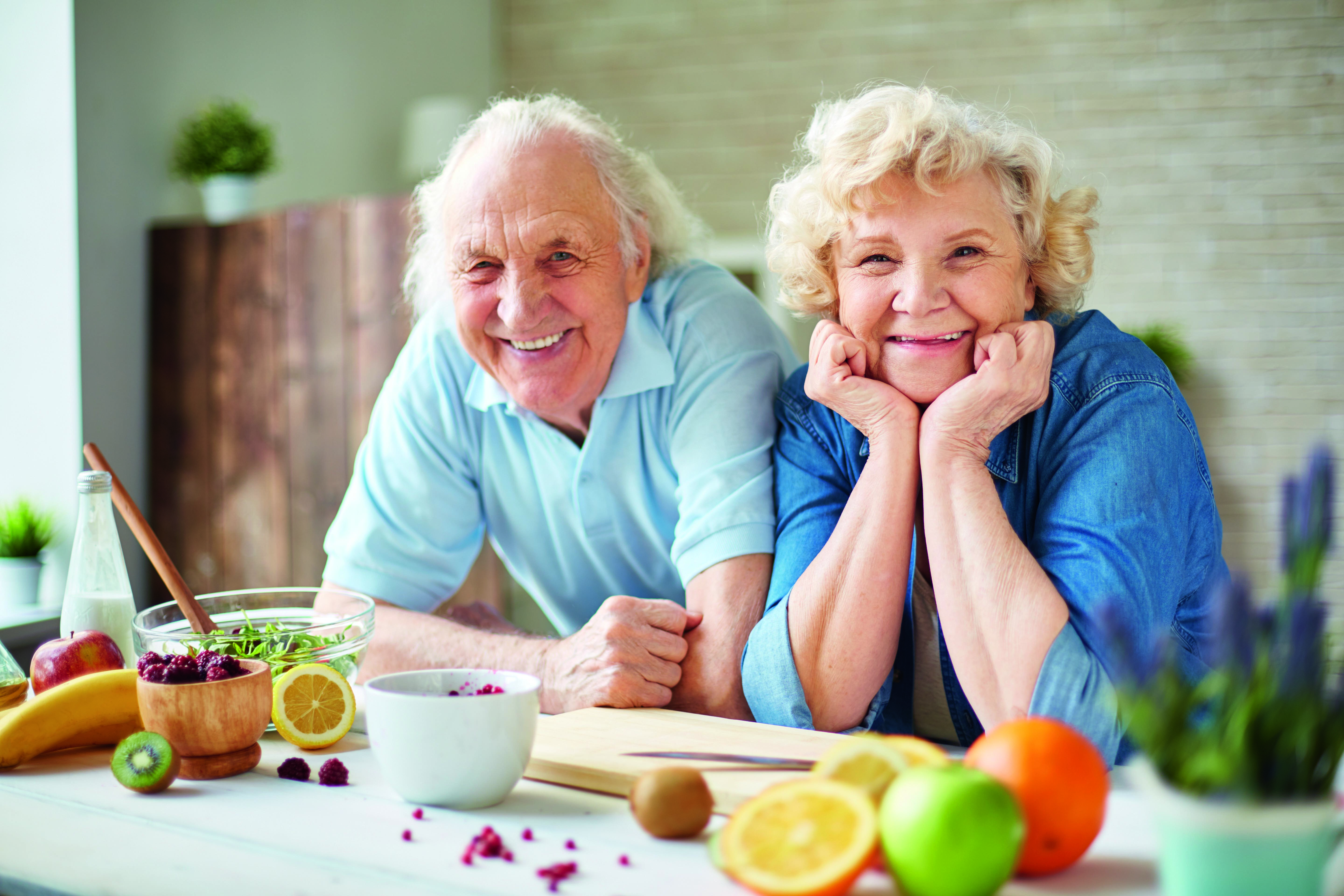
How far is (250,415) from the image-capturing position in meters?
3.25

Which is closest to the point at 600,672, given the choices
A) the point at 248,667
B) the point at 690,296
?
the point at 248,667

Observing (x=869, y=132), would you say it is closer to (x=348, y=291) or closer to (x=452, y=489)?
(x=452, y=489)

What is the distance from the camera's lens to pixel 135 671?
111cm

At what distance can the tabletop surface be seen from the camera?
2.47 ft

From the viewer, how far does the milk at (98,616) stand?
1.29m

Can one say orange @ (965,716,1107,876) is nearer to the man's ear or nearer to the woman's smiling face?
the woman's smiling face

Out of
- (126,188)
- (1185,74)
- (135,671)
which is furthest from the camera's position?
(1185,74)

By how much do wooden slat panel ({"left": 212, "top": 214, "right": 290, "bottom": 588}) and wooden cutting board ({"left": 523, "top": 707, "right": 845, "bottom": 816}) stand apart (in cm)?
229

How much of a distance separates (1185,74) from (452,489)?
13.0 feet

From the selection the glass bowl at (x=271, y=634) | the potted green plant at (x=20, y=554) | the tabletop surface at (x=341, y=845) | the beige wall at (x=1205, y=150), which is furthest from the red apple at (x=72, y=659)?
the beige wall at (x=1205, y=150)

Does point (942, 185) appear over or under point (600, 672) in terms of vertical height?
over

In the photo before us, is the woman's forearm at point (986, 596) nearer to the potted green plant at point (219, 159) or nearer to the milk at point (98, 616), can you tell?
the milk at point (98, 616)

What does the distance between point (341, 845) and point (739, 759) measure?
0.35 metres

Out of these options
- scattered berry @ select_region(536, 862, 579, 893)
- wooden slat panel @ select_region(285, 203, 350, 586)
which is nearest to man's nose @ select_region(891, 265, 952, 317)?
scattered berry @ select_region(536, 862, 579, 893)
